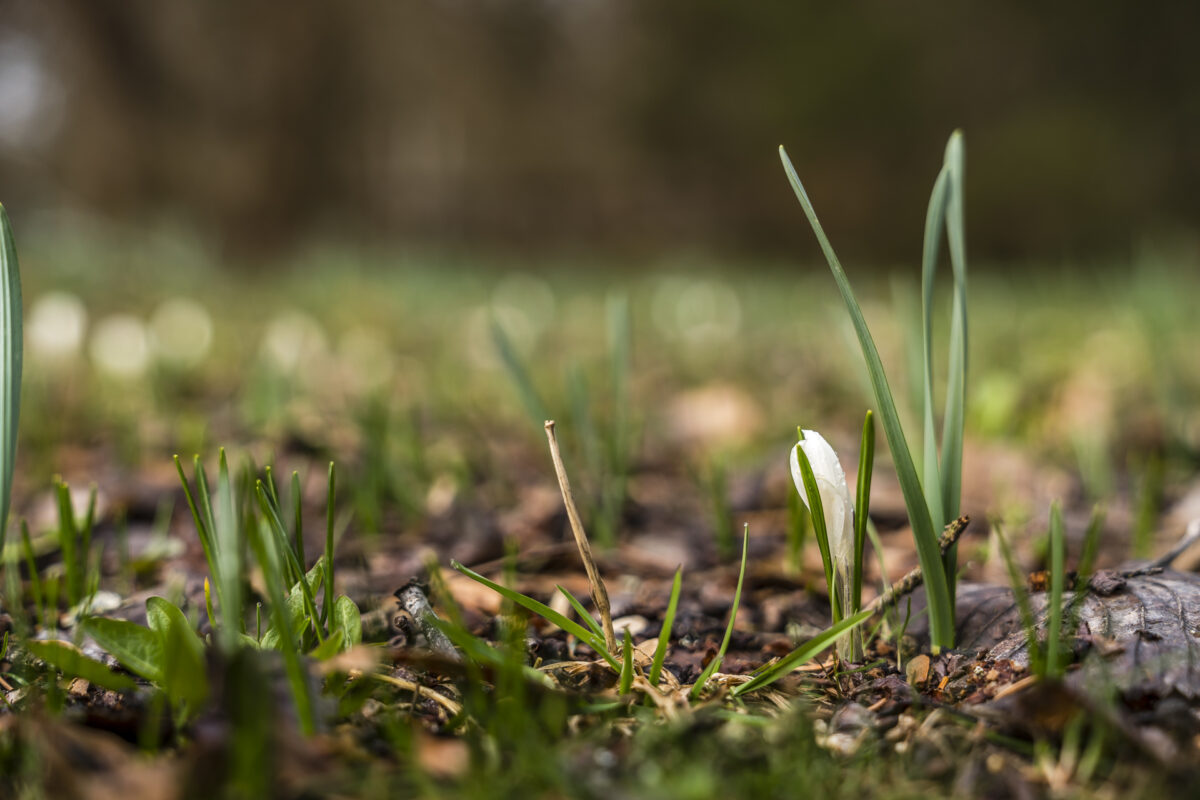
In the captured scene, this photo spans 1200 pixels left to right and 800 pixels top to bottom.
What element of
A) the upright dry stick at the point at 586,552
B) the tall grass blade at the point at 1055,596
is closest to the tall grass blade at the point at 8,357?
the upright dry stick at the point at 586,552

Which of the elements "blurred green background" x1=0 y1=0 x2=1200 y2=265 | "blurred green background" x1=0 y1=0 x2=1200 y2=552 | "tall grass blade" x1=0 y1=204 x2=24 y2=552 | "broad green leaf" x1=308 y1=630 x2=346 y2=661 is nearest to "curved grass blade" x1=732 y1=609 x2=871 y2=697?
"broad green leaf" x1=308 y1=630 x2=346 y2=661

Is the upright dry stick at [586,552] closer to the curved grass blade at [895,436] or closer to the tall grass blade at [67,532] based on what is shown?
the curved grass blade at [895,436]

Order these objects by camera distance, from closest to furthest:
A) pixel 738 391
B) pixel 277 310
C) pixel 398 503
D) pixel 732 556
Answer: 1. pixel 732 556
2. pixel 398 503
3. pixel 738 391
4. pixel 277 310

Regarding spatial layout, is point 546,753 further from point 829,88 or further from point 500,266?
point 829,88

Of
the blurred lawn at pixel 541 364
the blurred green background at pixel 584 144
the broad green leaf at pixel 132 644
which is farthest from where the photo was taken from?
the blurred green background at pixel 584 144

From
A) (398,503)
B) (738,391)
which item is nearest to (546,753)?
(398,503)

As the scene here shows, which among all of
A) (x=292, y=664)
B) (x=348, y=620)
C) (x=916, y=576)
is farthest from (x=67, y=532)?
(x=916, y=576)

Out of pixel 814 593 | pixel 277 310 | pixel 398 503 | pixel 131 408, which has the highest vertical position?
pixel 277 310
